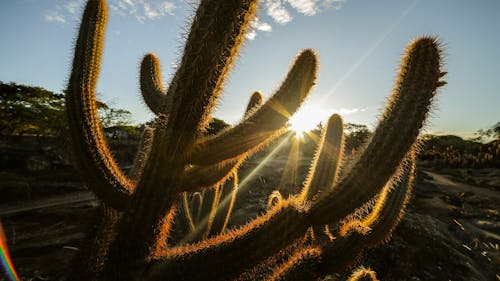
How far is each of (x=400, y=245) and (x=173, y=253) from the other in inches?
213

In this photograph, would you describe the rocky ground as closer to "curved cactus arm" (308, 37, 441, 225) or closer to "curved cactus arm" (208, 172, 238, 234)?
"curved cactus arm" (208, 172, 238, 234)

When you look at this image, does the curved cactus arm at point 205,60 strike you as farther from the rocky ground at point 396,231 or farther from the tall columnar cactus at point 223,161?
the rocky ground at point 396,231

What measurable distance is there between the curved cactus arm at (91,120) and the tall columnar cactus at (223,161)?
0.04ft

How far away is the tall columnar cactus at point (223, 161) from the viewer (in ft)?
4.07

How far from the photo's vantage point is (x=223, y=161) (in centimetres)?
165

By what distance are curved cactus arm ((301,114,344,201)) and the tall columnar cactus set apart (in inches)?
22.7

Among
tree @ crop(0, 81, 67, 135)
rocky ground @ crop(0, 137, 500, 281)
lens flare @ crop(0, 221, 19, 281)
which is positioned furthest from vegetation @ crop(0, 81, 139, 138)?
lens flare @ crop(0, 221, 19, 281)

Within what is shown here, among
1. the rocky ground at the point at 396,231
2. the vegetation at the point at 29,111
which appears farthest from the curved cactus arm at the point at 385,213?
the vegetation at the point at 29,111

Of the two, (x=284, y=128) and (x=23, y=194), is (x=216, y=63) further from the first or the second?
(x=23, y=194)

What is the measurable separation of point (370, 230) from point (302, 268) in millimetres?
1057

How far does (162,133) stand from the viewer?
1401 millimetres

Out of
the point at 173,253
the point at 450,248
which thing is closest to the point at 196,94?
the point at 173,253

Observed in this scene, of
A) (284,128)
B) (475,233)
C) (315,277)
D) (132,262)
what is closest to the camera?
(132,262)

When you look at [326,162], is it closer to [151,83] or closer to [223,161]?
[223,161]
